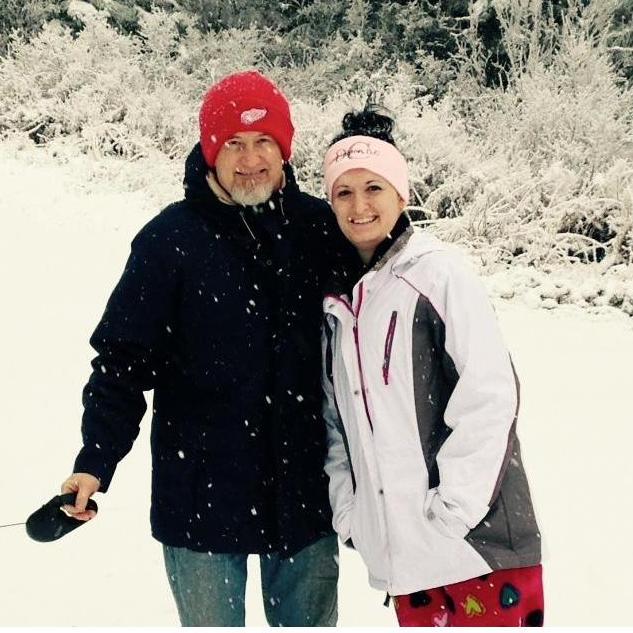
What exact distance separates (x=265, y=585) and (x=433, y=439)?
2.41ft

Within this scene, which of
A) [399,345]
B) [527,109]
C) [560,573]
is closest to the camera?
[399,345]

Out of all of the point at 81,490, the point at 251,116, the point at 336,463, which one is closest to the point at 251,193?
the point at 251,116

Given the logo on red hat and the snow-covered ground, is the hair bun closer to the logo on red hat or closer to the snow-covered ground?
the logo on red hat

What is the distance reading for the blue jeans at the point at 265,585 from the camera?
1.98 meters

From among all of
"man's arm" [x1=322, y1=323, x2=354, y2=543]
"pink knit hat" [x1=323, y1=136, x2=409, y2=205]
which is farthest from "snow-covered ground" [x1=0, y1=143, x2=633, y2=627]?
"pink knit hat" [x1=323, y1=136, x2=409, y2=205]

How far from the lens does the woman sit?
1646 millimetres

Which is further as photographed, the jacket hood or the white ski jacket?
the jacket hood

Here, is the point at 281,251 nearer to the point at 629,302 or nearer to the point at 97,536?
the point at 97,536

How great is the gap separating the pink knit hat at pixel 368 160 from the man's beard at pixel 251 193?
152mm

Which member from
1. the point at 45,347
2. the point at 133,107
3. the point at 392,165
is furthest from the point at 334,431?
the point at 133,107

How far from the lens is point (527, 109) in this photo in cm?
860

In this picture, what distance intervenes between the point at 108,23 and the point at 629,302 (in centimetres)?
1137

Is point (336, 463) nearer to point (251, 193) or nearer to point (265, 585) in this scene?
point (265, 585)

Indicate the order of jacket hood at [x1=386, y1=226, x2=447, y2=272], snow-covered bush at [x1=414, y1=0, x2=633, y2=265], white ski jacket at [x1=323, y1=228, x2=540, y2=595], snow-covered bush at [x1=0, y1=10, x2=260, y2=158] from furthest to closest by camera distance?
snow-covered bush at [x1=0, y1=10, x2=260, y2=158] → snow-covered bush at [x1=414, y1=0, x2=633, y2=265] → jacket hood at [x1=386, y1=226, x2=447, y2=272] → white ski jacket at [x1=323, y1=228, x2=540, y2=595]
